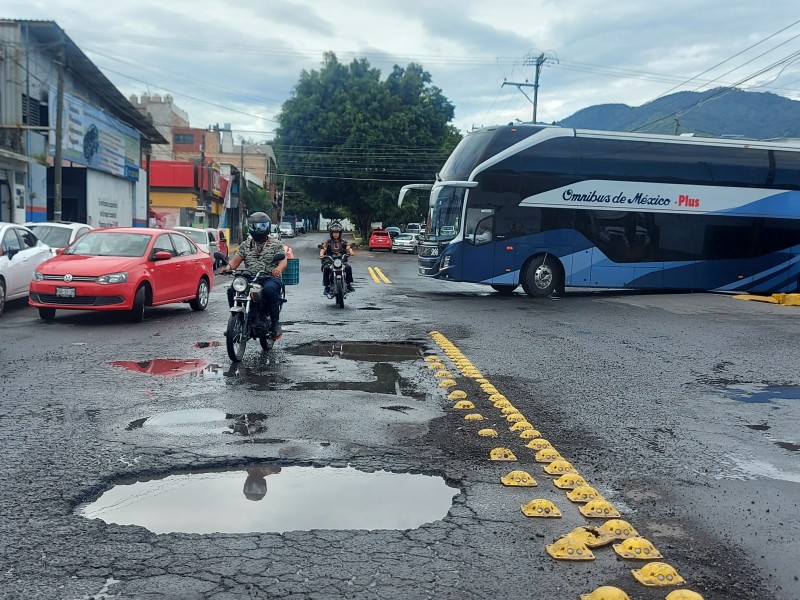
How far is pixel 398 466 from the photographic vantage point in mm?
4863

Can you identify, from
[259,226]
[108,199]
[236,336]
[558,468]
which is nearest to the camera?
[558,468]

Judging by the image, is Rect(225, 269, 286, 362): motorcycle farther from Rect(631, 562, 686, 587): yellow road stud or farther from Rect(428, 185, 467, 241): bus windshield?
Rect(428, 185, 467, 241): bus windshield

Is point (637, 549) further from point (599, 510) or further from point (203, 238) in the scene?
point (203, 238)

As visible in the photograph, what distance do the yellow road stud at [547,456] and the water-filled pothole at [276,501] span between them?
836 mm

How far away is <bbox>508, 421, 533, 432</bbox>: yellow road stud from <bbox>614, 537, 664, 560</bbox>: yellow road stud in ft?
7.46

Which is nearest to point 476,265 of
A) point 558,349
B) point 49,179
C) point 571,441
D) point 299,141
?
point 558,349

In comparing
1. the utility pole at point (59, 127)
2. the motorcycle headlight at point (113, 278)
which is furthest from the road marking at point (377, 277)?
the motorcycle headlight at point (113, 278)

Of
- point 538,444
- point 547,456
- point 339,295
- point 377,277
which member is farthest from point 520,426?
point 377,277

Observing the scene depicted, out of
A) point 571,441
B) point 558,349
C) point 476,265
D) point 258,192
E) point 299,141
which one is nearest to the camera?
point 571,441

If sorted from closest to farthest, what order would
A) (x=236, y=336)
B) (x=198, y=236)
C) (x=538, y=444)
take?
(x=538, y=444), (x=236, y=336), (x=198, y=236)

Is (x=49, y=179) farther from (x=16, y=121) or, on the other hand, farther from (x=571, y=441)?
(x=571, y=441)

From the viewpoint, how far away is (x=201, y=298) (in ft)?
47.7

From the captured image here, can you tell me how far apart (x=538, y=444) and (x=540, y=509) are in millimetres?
1369

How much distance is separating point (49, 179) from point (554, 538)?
3042 centimetres
